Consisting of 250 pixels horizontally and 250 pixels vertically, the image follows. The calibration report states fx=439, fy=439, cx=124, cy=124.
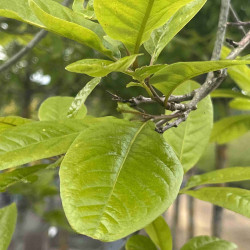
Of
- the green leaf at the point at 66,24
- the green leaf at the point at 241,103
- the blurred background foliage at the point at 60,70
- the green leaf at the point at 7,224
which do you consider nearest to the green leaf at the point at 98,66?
the green leaf at the point at 66,24

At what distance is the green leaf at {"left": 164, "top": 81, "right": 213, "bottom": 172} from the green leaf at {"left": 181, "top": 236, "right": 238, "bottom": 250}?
0.12m

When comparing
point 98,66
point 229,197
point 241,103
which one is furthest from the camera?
point 241,103

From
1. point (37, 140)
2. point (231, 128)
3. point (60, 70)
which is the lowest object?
point (60, 70)

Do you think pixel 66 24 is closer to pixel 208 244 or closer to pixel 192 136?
pixel 192 136

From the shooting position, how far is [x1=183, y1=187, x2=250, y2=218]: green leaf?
0.46 m

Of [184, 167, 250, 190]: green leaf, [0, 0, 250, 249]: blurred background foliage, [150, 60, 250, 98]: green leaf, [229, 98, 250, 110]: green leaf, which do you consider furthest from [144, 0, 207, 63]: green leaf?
[0, 0, 250, 249]: blurred background foliage

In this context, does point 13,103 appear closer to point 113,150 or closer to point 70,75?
point 70,75

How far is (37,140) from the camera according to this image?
434 mm

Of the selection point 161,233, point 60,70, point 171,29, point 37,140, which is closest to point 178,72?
point 171,29

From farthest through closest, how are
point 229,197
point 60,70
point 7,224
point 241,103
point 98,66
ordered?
1. point 60,70
2. point 241,103
3. point 7,224
4. point 229,197
5. point 98,66

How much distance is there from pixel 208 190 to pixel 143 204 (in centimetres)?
20

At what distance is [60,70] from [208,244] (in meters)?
1.54

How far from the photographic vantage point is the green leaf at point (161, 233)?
23.7 inches

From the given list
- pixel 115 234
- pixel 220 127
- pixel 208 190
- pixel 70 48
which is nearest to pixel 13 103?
pixel 70 48
